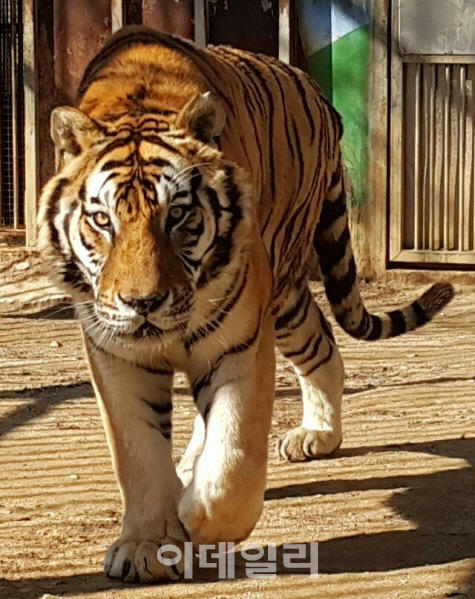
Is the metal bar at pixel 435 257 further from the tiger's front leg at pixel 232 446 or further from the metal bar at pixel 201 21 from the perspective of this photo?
the tiger's front leg at pixel 232 446

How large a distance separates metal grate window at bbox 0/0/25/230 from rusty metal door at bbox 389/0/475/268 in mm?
2261

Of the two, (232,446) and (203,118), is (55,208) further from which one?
(232,446)

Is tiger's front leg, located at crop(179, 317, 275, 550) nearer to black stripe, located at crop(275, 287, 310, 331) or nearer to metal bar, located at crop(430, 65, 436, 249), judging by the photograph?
black stripe, located at crop(275, 287, 310, 331)

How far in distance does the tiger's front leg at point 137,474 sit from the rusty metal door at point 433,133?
4.35 meters

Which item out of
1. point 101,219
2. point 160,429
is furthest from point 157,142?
point 160,429

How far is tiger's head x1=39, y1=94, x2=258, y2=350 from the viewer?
3.04 m

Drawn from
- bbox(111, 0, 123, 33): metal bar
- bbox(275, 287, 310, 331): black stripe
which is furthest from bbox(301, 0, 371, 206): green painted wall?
bbox(275, 287, 310, 331): black stripe

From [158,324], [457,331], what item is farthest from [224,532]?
[457,331]

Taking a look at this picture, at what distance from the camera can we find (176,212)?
10.4 feet

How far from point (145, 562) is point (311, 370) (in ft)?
4.82

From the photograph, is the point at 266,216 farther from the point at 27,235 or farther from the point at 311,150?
the point at 27,235

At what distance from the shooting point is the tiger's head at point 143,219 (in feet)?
9.99

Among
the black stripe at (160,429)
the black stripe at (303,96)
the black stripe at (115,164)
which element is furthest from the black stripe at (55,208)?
the black stripe at (303,96)

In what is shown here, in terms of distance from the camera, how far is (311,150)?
4.44 m
